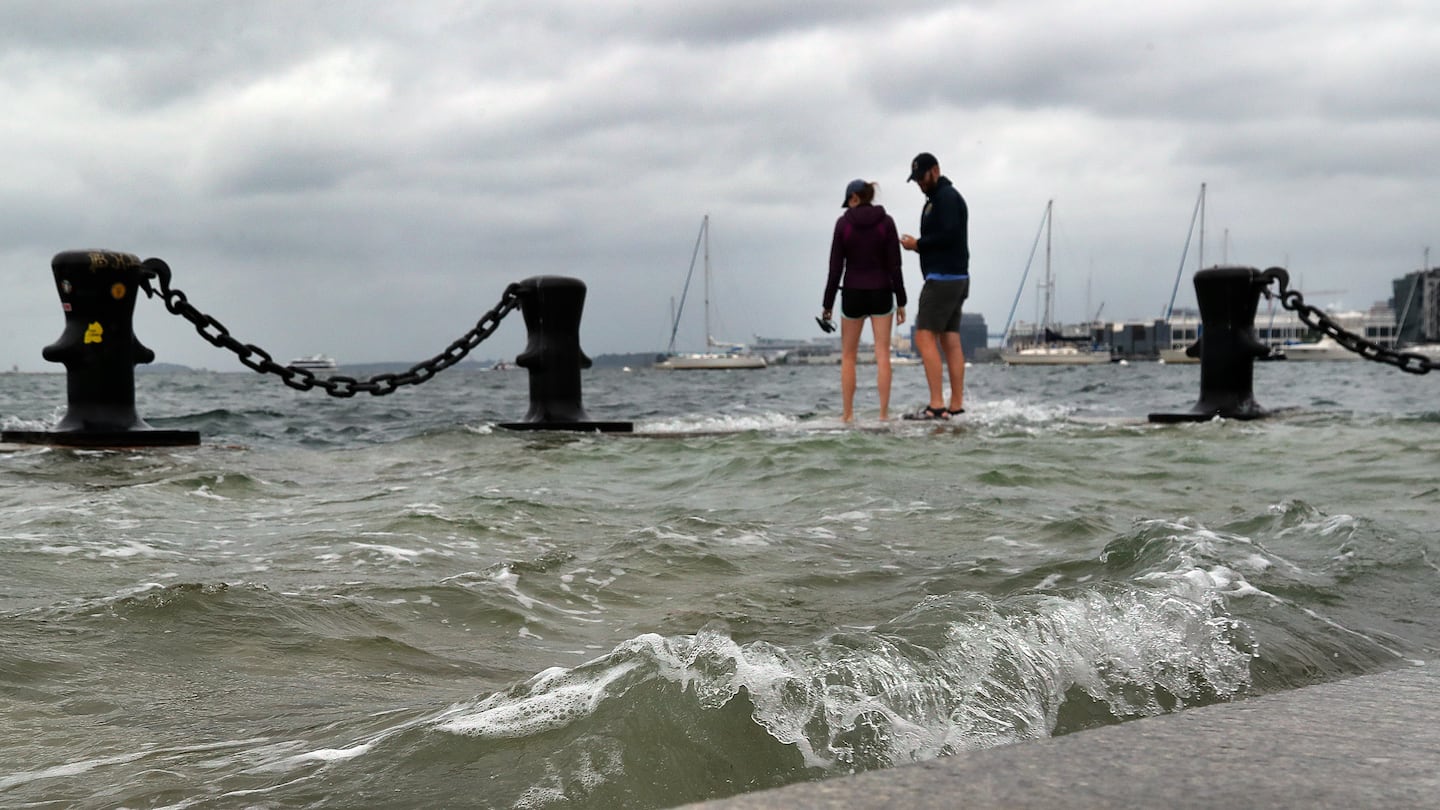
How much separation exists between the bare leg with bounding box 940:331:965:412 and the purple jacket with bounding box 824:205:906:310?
18.9 inches

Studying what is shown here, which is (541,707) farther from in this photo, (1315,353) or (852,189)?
(1315,353)

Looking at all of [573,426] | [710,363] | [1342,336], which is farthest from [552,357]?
[710,363]

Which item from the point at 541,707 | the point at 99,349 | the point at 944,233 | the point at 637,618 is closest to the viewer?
the point at 541,707

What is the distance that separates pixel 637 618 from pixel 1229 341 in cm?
786

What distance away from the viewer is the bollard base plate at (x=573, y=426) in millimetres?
8938

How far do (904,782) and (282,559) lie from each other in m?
2.69

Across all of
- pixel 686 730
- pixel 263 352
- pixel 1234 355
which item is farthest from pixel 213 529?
pixel 1234 355

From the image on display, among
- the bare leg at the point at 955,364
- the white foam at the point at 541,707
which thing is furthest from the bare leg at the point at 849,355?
the white foam at the point at 541,707

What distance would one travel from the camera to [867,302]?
884cm

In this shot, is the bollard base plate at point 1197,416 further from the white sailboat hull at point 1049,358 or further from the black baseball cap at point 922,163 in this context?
the white sailboat hull at point 1049,358

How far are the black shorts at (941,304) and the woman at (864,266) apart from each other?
194 millimetres

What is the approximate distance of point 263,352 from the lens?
7.30m

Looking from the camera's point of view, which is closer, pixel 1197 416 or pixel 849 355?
pixel 849 355

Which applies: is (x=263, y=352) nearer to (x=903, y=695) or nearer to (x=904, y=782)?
(x=903, y=695)
